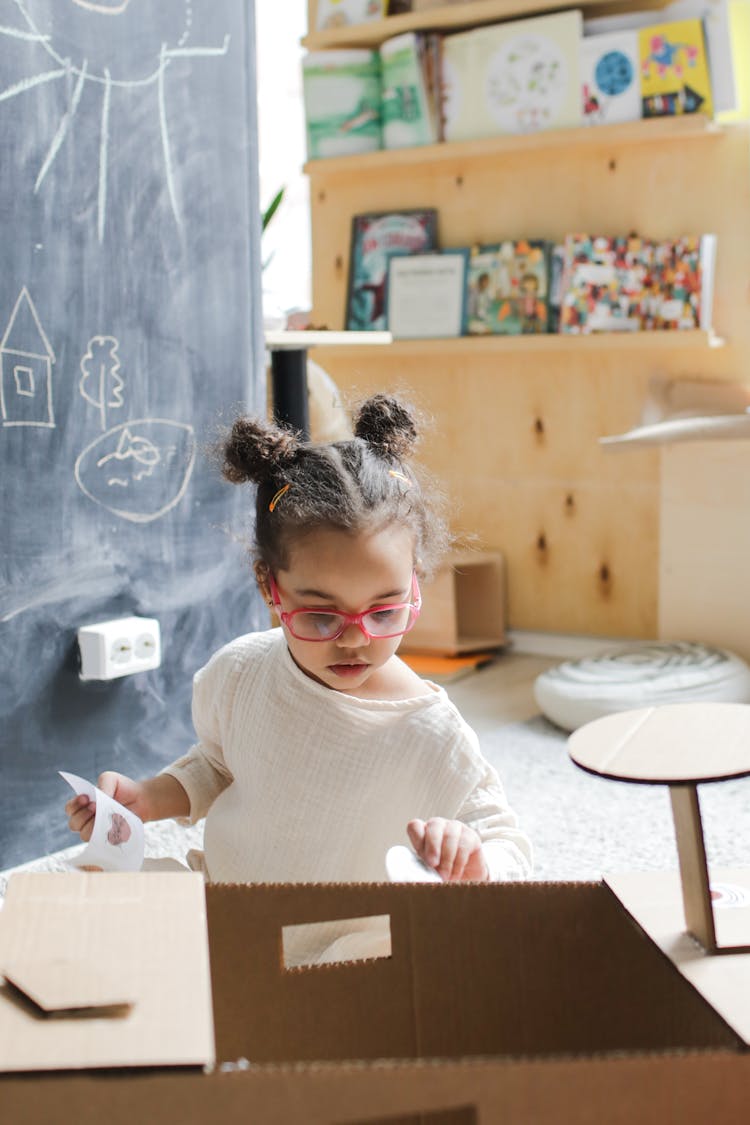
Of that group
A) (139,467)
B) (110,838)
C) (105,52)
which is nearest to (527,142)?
(105,52)

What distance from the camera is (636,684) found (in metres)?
2.46

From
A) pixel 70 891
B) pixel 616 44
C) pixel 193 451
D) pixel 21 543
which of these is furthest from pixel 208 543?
pixel 616 44

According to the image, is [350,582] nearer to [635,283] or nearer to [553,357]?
[635,283]

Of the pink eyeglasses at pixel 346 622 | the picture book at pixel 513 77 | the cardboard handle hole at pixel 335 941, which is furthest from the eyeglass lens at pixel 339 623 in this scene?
the picture book at pixel 513 77

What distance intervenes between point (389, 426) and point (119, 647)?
745mm

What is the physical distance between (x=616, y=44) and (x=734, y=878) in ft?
8.02

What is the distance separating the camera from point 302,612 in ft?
3.55

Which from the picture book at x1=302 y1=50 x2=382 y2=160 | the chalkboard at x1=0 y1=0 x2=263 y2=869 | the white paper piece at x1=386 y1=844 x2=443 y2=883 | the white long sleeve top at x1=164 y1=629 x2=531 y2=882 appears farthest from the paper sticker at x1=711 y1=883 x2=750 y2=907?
the picture book at x1=302 y1=50 x2=382 y2=160

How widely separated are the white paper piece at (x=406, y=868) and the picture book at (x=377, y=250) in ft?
8.34

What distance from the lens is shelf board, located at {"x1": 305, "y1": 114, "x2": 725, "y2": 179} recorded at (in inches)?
106

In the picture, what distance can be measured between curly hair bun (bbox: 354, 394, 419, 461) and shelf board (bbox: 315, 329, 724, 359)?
1.72 meters

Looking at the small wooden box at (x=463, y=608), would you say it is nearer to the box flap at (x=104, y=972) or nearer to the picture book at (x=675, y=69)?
the picture book at (x=675, y=69)

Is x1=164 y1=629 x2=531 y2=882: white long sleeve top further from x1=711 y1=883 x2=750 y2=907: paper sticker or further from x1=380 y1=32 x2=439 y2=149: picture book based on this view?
x1=380 y1=32 x2=439 y2=149: picture book

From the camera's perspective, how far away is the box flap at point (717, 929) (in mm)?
566
